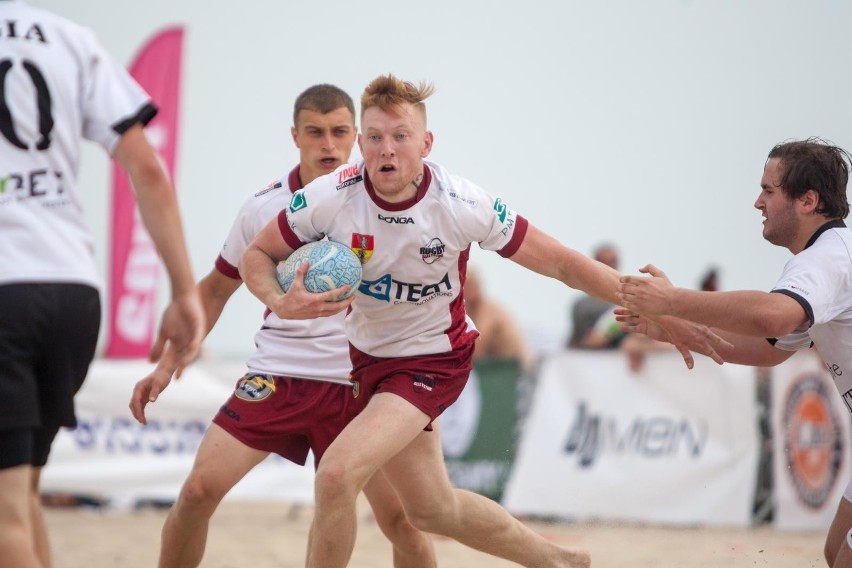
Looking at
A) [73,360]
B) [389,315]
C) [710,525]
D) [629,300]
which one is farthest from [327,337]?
[710,525]

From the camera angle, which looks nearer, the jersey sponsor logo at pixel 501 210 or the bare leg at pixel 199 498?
the jersey sponsor logo at pixel 501 210

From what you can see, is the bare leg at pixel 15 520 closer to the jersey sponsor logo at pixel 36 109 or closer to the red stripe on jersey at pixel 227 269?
the jersey sponsor logo at pixel 36 109

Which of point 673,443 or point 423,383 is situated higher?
point 423,383

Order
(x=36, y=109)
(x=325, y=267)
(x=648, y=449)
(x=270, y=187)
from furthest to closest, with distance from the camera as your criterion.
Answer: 1. (x=648, y=449)
2. (x=270, y=187)
3. (x=325, y=267)
4. (x=36, y=109)

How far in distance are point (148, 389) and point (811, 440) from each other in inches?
259

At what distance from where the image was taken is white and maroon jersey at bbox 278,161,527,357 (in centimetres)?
495

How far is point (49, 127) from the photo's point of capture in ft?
11.9

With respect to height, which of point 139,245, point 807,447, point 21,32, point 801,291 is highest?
point 21,32

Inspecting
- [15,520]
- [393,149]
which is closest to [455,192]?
[393,149]

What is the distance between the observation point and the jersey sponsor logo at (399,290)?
16.5 ft

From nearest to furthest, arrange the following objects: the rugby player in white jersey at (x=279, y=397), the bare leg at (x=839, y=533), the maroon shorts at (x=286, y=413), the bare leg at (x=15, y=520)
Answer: the bare leg at (x=15, y=520), the bare leg at (x=839, y=533), the rugby player in white jersey at (x=279, y=397), the maroon shorts at (x=286, y=413)

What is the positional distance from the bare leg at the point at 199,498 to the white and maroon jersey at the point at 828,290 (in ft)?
8.63

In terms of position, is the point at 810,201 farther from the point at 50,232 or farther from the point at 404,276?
the point at 50,232

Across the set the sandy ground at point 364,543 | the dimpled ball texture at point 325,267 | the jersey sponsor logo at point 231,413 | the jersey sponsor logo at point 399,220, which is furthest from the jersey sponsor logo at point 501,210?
the sandy ground at point 364,543
